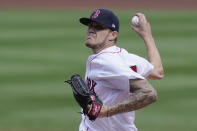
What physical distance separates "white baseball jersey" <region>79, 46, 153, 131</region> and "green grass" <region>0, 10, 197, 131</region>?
12.6 feet

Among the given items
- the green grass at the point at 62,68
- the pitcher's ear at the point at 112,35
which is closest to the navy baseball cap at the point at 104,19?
the pitcher's ear at the point at 112,35

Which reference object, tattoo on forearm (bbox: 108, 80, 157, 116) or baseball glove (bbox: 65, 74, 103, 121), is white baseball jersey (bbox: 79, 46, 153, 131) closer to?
tattoo on forearm (bbox: 108, 80, 157, 116)

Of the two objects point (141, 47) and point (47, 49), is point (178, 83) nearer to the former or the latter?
point (141, 47)

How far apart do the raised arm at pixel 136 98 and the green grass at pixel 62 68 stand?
4.24 metres

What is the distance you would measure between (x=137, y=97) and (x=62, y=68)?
717 cm

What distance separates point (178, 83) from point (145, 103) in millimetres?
6302

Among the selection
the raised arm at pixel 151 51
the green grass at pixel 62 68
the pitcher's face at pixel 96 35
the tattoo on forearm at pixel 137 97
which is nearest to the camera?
the tattoo on forearm at pixel 137 97

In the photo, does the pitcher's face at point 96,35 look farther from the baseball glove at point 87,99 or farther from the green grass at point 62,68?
the green grass at point 62,68

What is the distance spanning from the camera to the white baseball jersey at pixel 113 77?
3.59 m

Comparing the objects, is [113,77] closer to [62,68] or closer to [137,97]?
[137,97]

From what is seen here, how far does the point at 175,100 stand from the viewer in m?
9.04

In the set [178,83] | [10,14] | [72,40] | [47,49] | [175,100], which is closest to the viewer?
[175,100]

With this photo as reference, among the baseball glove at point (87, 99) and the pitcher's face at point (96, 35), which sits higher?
the pitcher's face at point (96, 35)

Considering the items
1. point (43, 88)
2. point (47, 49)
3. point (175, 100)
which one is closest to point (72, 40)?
point (47, 49)
